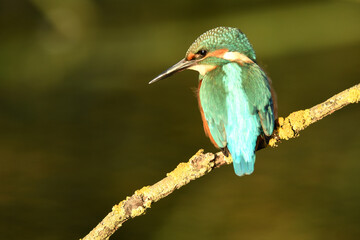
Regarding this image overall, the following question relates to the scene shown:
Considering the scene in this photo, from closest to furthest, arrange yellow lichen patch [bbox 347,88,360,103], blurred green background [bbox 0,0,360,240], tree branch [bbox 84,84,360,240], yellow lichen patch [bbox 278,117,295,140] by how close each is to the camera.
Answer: tree branch [bbox 84,84,360,240] < yellow lichen patch [bbox 347,88,360,103] < yellow lichen patch [bbox 278,117,295,140] < blurred green background [bbox 0,0,360,240]

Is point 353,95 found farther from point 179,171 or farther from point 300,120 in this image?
point 179,171

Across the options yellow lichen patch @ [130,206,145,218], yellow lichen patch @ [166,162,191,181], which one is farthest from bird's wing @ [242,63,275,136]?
yellow lichen patch @ [130,206,145,218]

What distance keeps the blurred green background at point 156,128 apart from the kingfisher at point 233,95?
0.75 m

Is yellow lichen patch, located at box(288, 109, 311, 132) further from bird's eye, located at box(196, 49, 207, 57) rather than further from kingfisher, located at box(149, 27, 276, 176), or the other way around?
bird's eye, located at box(196, 49, 207, 57)

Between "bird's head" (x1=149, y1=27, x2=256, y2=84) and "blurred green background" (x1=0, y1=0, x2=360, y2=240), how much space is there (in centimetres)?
71

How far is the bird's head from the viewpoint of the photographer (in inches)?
91.0

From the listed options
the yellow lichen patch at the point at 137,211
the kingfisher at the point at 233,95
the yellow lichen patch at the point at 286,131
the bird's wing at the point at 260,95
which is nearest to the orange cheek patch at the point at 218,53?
the kingfisher at the point at 233,95

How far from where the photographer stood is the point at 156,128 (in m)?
4.47

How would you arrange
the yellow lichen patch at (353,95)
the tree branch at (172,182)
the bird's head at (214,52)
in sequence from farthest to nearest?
1. the bird's head at (214,52)
2. the yellow lichen patch at (353,95)
3. the tree branch at (172,182)

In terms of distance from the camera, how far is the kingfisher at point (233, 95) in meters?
2.02

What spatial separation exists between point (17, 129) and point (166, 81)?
154cm

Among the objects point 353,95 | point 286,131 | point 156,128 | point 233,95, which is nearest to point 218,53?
point 233,95

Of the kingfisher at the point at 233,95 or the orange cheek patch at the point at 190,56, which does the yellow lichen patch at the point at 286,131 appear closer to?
the kingfisher at the point at 233,95

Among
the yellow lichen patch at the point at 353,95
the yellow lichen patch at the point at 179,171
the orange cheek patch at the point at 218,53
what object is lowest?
the yellow lichen patch at the point at 179,171
